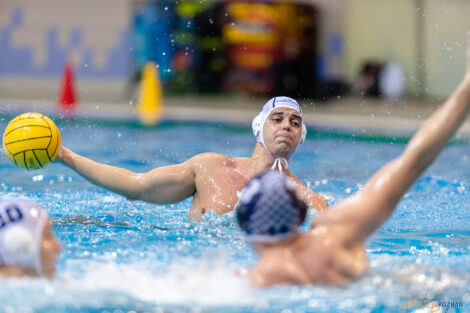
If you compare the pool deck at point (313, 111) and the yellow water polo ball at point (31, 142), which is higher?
the pool deck at point (313, 111)

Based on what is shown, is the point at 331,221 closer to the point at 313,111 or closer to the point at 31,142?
the point at 31,142

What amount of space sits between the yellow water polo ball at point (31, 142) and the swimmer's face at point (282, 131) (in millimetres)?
1337

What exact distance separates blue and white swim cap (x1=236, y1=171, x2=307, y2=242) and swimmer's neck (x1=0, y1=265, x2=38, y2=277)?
2.84 feet

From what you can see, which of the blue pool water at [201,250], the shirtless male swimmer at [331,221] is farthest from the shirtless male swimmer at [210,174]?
the shirtless male swimmer at [331,221]

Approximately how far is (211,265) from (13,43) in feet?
43.4

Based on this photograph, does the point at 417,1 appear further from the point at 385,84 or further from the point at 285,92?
Answer: the point at 285,92

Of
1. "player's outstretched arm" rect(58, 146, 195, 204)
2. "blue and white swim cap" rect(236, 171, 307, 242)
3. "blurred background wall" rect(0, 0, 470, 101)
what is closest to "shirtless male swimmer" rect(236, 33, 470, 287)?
"blue and white swim cap" rect(236, 171, 307, 242)

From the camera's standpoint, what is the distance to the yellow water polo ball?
13.9ft

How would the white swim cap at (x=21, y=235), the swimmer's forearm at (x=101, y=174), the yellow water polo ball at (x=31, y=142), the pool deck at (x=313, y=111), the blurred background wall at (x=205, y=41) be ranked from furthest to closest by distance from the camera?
the blurred background wall at (x=205, y=41) < the pool deck at (x=313, y=111) < the swimmer's forearm at (x=101, y=174) < the yellow water polo ball at (x=31, y=142) < the white swim cap at (x=21, y=235)

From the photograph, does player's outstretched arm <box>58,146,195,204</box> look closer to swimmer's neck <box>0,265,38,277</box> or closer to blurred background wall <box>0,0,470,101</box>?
swimmer's neck <box>0,265,38,277</box>

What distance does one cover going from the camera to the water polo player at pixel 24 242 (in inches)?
107

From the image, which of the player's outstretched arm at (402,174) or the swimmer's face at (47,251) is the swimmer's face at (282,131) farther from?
the swimmer's face at (47,251)

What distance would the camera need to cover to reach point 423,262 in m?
3.97

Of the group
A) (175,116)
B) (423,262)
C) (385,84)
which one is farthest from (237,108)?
(423,262)
